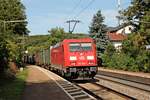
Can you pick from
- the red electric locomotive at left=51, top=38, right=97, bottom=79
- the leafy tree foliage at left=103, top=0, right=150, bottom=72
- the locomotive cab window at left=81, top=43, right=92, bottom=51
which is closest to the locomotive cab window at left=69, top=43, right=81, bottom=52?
the red electric locomotive at left=51, top=38, right=97, bottom=79

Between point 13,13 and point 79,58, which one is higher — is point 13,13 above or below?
above

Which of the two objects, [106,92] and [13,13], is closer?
[106,92]

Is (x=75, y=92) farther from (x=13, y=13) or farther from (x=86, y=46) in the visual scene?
(x=13, y=13)

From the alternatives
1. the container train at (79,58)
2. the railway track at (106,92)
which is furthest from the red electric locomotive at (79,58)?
the railway track at (106,92)

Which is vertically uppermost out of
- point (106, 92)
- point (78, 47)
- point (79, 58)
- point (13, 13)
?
point (13, 13)

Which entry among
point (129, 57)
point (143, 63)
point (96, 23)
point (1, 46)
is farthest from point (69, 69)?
point (96, 23)

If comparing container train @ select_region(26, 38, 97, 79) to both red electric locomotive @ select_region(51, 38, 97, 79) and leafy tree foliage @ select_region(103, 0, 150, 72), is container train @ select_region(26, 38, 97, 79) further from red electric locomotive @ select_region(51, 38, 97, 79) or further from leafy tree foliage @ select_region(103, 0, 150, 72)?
leafy tree foliage @ select_region(103, 0, 150, 72)

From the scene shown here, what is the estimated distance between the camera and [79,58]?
109ft

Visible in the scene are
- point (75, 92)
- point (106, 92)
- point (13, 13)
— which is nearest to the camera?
point (75, 92)

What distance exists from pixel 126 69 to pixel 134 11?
7.35 meters

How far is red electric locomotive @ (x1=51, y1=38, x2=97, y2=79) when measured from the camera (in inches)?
1293

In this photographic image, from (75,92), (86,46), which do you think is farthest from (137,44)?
(75,92)

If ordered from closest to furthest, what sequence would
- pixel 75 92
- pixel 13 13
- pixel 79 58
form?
pixel 75 92 < pixel 79 58 < pixel 13 13

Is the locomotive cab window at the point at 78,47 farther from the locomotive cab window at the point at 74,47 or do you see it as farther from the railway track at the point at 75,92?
the railway track at the point at 75,92
